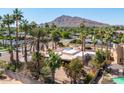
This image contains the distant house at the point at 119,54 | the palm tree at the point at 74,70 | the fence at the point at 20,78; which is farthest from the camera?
the distant house at the point at 119,54

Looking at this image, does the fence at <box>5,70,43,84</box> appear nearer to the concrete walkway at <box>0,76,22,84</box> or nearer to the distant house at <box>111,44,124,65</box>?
the concrete walkway at <box>0,76,22,84</box>

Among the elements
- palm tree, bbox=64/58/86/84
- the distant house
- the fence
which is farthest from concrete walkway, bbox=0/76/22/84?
the distant house

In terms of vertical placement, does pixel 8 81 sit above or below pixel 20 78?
below

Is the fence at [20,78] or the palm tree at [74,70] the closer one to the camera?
the palm tree at [74,70]

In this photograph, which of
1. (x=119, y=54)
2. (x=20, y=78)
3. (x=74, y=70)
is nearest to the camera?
(x=74, y=70)

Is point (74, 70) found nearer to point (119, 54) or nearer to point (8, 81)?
point (8, 81)

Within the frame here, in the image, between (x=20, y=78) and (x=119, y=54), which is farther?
(x=119, y=54)

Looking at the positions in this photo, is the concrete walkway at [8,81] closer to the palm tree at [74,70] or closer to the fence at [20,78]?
the fence at [20,78]

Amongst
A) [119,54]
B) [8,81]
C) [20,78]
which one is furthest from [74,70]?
[119,54]

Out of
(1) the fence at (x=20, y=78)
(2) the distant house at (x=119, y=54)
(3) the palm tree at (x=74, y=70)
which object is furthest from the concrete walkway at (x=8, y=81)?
(2) the distant house at (x=119, y=54)

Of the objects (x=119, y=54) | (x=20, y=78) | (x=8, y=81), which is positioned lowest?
(x=8, y=81)

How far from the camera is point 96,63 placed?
18.8 metres
